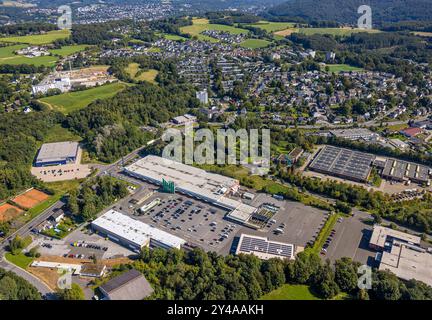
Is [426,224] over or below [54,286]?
over

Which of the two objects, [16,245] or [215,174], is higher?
[215,174]

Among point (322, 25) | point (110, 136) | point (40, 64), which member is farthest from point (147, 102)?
point (322, 25)

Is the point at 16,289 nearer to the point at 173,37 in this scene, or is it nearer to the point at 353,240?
the point at 353,240

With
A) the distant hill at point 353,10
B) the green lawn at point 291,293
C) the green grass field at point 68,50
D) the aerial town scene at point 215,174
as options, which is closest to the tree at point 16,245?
the aerial town scene at point 215,174

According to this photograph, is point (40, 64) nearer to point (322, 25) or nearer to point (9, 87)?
point (9, 87)

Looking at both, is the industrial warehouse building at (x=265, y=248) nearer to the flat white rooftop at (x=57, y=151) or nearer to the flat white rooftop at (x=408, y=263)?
the flat white rooftop at (x=408, y=263)

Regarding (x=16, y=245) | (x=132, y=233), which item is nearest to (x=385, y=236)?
(x=132, y=233)
